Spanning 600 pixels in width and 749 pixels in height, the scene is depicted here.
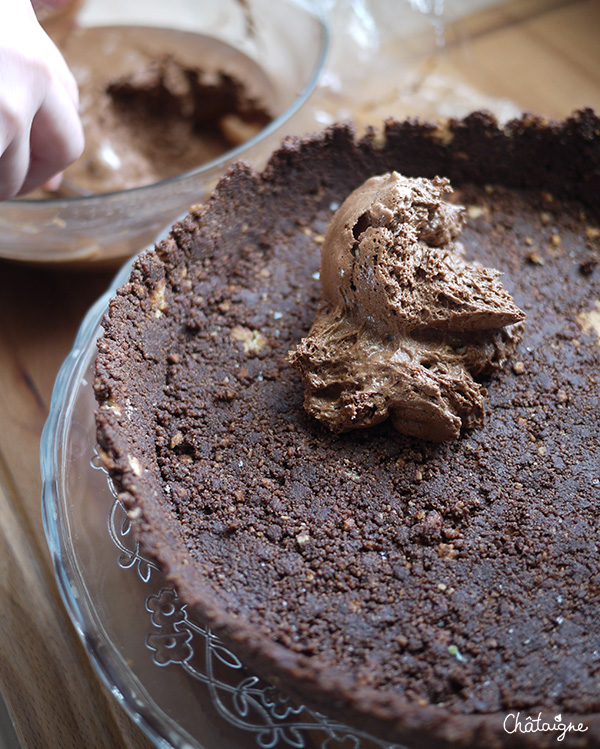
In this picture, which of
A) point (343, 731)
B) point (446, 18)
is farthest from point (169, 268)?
point (446, 18)

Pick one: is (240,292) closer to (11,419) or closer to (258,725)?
(11,419)

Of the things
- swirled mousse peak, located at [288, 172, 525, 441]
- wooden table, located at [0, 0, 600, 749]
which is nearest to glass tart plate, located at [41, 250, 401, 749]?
wooden table, located at [0, 0, 600, 749]

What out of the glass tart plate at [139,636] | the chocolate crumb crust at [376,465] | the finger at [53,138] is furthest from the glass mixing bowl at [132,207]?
the glass tart plate at [139,636]

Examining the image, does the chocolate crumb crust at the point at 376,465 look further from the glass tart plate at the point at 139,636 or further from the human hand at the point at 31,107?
the human hand at the point at 31,107

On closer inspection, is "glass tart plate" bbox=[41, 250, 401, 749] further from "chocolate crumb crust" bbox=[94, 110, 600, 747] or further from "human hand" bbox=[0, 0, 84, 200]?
"human hand" bbox=[0, 0, 84, 200]

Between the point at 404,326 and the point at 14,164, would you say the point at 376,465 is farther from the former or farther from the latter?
the point at 14,164

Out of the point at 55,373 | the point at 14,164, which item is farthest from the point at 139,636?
the point at 14,164

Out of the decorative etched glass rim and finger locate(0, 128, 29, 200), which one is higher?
finger locate(0, 128, 29, 200)
